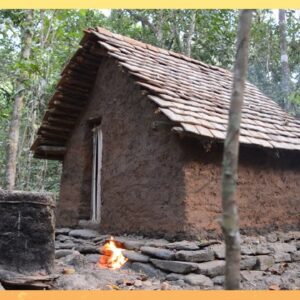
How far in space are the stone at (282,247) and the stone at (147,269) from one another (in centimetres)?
193

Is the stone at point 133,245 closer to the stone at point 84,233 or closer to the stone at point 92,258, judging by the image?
the stone at point 92,258

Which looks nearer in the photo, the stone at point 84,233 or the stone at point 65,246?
the stone at point 65,246

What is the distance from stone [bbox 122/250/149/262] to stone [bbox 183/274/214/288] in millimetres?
774

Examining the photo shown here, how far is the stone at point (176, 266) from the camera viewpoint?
5.32 meters

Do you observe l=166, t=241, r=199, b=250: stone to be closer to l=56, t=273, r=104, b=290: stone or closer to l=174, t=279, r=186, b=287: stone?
l=174, t=279, r=186, b=287: stone

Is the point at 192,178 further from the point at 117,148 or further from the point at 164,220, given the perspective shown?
the point at 117,148

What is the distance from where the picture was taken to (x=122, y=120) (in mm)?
7750

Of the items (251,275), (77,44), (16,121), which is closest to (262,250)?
(251,275)

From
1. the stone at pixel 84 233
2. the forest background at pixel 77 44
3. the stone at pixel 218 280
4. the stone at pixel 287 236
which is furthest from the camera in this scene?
the forest background at pixel 77 44

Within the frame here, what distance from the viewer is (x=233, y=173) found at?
2.44 m

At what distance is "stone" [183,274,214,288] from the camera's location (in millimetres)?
5098

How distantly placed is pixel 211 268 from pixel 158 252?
737mm

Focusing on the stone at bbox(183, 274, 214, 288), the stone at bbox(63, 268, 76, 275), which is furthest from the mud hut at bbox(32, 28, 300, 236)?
the stone at bbox(63, 268, 76, 275)

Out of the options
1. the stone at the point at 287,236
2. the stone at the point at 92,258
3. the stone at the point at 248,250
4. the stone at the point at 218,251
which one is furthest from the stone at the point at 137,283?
the stone at the point at 287,236
